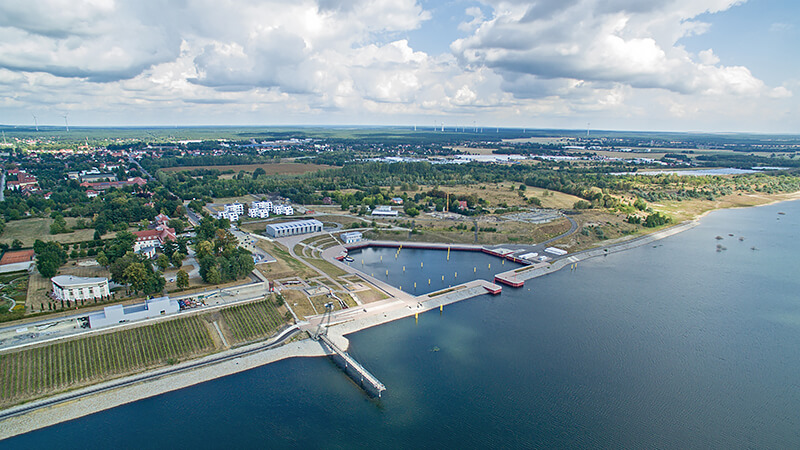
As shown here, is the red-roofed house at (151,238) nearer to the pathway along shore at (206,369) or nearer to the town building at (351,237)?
the town building at (351,237)

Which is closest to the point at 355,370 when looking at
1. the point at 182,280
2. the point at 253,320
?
the point at 253,320

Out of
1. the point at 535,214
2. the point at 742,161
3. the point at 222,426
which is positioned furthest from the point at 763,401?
the point at 742,161

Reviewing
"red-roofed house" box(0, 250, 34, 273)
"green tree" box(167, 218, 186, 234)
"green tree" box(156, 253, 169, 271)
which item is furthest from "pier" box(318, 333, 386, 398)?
"green tree" box(167, 218, 186, 234)

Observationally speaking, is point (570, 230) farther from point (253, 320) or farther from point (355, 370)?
point (253, 320)

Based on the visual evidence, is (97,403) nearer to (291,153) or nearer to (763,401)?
(763,401)

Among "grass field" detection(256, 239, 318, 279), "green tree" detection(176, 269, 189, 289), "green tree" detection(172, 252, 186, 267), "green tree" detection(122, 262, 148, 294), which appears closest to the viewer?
"green tree" detection(122, 262, 148, 294)

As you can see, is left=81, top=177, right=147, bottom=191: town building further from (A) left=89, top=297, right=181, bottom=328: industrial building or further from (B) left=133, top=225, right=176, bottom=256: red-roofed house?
(A) left=89, top=297, right=181, bottom=328: industrial building
